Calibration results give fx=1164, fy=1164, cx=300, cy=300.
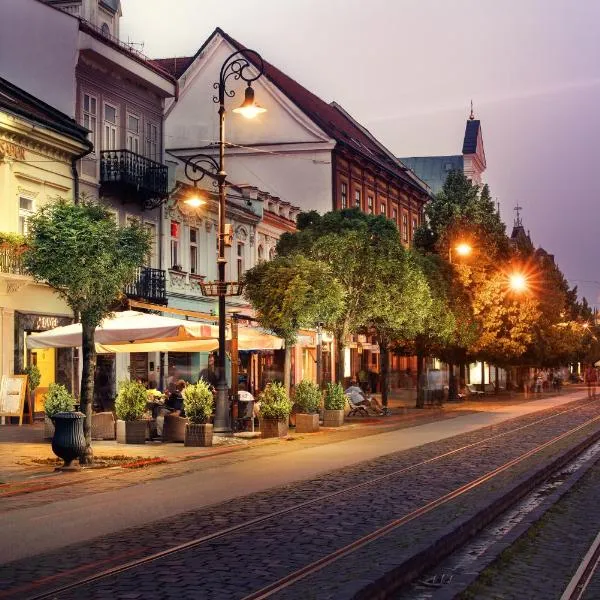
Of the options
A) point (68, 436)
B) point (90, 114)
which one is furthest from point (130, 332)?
point (90, 114)

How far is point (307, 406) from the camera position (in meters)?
29.0

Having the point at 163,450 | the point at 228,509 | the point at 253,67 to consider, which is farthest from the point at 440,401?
the point at 228,509

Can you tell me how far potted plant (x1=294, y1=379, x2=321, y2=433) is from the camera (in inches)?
1133

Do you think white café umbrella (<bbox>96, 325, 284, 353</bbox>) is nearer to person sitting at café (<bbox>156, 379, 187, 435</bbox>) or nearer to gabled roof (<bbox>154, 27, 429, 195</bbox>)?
person sitting at café (<bbox>156, 379, 187, 435</bbox>)

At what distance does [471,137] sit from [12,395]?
242 feet

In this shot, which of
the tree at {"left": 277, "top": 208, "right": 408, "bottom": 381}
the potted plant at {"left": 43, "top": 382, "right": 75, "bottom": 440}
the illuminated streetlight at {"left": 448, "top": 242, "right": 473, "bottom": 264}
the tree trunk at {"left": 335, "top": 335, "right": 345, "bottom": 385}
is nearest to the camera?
the potted plant at {"left": 43, "top": 382, "right": 75, "bottom": 440}

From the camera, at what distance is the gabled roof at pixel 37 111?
101 feet

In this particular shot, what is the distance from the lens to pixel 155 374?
37656mm

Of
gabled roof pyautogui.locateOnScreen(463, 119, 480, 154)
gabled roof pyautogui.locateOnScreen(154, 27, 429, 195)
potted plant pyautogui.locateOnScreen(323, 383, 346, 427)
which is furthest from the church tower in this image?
gabled roof pyautogui.locateOnScreen(463, 119, 480, 154)

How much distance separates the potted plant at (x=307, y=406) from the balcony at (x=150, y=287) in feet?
31.1

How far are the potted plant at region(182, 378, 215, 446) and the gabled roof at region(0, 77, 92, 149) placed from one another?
1075 cm

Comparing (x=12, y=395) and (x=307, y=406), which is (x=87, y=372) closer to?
(x=307, y=406)

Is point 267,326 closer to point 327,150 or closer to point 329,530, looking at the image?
point 329,530

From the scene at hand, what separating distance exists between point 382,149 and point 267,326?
154 ft
